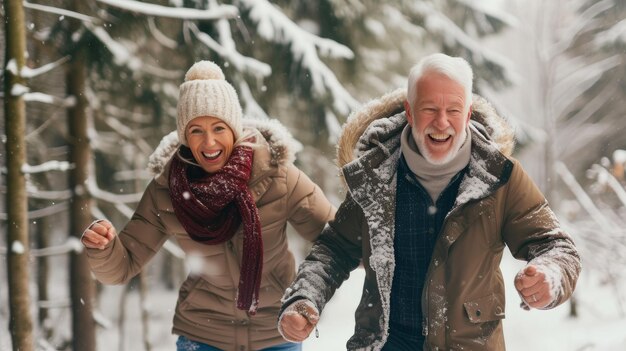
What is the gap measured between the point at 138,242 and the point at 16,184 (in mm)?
2056

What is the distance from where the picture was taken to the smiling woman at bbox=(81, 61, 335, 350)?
350cm

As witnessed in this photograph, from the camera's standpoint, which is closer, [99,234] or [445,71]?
[445,71]

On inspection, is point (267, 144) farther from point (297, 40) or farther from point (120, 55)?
point (120, 55)

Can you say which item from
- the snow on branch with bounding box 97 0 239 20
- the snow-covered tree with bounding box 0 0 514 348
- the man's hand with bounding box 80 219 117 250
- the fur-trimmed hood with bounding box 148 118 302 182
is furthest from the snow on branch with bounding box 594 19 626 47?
the man's hand with bounding box 80 219 117 250

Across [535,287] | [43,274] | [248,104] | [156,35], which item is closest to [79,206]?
[156,35]

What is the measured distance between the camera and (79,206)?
25.4 ft

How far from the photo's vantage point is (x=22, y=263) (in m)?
5.25

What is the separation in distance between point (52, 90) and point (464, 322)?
7.16 m

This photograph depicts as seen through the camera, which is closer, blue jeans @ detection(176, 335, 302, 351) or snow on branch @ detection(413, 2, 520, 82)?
blue jeans @ detection(176, 335, 302, 351)

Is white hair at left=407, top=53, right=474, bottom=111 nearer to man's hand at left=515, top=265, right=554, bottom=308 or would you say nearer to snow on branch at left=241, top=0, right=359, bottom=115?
man's hand at left=515, top=265, right=554, bottom=308

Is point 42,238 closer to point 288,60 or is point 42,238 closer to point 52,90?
point 52,90

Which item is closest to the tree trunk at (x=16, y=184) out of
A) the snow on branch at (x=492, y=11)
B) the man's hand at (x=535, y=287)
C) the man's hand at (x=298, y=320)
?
the man's hand at (x=298, y=320)

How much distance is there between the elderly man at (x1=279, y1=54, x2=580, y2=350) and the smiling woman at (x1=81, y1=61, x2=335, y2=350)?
67 cm

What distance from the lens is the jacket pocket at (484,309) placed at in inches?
107
